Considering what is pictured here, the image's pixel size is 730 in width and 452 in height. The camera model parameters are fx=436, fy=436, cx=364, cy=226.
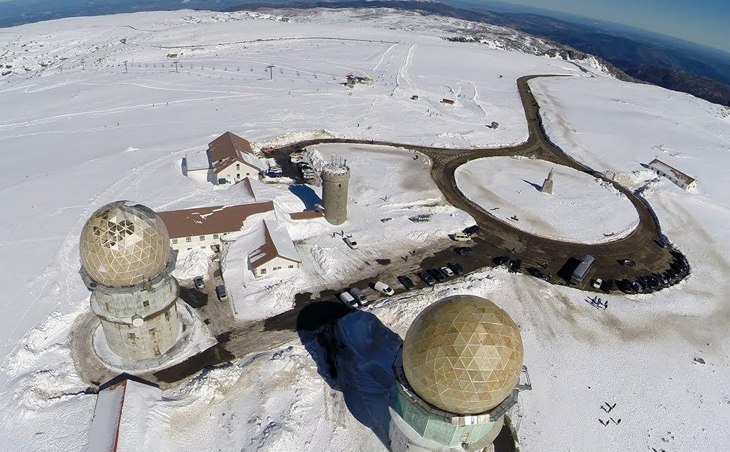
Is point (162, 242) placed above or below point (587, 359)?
above

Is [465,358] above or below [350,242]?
above

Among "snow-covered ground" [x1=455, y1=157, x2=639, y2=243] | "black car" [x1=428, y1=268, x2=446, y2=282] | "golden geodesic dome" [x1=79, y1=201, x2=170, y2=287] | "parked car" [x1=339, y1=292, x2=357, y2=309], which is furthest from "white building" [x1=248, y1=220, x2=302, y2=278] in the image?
"snow-covered ground" [x1=455, y1=157, x2=639, y2=243]

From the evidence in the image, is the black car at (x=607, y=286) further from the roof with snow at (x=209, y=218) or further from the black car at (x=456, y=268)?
the roof with snow at (x=209, y=218)

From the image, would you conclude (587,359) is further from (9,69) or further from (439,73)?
(9,69)

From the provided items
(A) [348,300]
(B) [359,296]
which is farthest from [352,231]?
(A) [348,300]

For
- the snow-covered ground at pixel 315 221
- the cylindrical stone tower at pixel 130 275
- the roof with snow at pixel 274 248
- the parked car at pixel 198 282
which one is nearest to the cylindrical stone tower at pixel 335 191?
the snow-covered ground at pixel 315 221

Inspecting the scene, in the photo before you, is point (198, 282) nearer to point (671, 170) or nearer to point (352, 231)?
point (352, 231)

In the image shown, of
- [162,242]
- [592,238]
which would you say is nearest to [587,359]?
[592,238]
